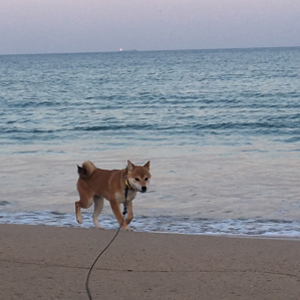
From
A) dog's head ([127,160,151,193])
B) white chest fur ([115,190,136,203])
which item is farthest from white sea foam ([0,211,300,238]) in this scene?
dog's head ([127,160,151,193])

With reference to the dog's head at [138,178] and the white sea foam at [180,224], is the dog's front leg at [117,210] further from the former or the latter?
the white sea foam at [180,224]

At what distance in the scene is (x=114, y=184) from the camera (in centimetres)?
500

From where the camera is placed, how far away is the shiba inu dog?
188 inches

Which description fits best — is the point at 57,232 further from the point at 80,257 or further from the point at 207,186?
the point at 207,186

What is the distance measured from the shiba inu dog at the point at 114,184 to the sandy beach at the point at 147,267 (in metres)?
0.42

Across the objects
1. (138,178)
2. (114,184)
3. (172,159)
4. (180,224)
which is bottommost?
(172,159)

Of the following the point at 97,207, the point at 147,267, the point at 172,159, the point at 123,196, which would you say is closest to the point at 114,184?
the point at 123,196

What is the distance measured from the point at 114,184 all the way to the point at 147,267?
1.51 m

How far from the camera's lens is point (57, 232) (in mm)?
4805

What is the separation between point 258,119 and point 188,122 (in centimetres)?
245

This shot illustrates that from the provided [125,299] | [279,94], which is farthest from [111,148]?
[279,94]

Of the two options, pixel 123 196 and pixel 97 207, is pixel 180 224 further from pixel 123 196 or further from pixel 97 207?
pixel 123 196

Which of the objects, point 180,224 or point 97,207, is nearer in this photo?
point 97,207

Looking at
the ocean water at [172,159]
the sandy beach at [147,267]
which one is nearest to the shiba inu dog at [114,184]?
the sandy beach at [147,267]
